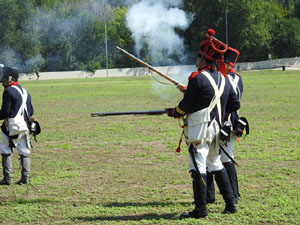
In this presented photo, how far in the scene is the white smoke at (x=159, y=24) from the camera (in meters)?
13.6

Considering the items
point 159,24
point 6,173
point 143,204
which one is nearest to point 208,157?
point 143,204

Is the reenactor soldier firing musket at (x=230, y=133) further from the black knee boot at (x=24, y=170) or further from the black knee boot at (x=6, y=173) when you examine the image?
the black knee boot at (x=6, y=173)

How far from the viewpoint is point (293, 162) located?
9.86m

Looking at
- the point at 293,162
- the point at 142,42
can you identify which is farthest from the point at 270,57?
the point at 293,162

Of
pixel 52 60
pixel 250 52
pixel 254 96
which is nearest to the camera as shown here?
pixel 254 96

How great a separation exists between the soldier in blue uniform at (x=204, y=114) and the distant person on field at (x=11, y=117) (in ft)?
11.6

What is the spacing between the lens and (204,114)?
6402 millimetres

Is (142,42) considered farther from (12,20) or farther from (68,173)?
(12,20)

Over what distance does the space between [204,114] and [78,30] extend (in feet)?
168

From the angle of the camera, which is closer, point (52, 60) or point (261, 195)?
point (261, 195)

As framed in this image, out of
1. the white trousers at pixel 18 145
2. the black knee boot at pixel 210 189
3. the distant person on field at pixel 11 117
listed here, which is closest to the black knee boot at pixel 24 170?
the distant person on field at pixel 11 117

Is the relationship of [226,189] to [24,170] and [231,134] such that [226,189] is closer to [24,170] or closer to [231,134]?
[231,134]

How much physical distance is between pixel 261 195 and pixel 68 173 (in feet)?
13.5

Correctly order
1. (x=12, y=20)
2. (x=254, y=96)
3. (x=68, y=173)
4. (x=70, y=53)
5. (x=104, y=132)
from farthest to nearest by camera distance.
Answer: (x=70, y=53), (x=12, y=20), (x=254, y=96), (x=104, y=132), (x=68, y=173)
